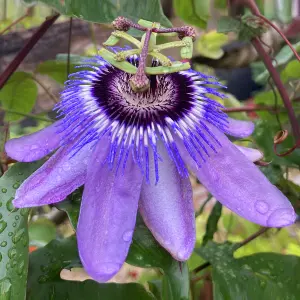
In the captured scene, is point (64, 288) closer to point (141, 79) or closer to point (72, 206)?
point (72, 206)

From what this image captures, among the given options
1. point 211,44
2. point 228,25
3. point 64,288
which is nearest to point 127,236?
point 64,288

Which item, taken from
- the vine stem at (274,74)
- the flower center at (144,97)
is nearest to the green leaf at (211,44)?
the vine stem at (274,74)

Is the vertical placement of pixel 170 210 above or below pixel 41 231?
above

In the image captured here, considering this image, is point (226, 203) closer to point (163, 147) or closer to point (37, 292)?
point (163, 147)

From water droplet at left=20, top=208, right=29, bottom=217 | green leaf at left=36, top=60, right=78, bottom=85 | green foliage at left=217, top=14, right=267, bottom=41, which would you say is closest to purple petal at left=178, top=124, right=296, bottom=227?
water droplet at left=20, top=208, right=29, bottom=217

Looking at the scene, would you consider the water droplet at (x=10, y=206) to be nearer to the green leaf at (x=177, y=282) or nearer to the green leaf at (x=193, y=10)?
the green leaf at (x=177, y=282)
